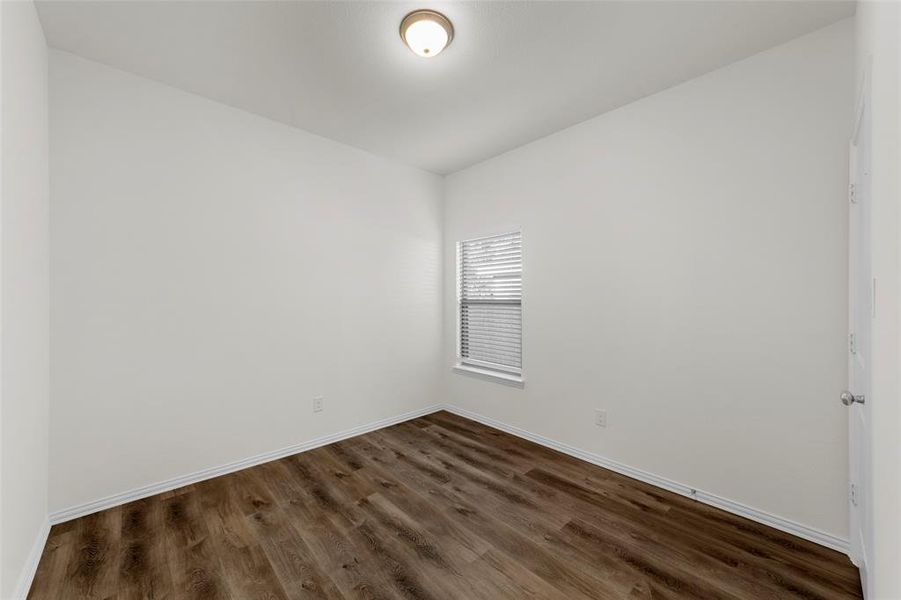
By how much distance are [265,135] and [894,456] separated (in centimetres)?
369

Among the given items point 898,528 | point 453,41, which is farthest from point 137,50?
point 898,528

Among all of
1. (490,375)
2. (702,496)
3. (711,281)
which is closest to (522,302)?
(490,375)

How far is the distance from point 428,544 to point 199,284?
2275mm

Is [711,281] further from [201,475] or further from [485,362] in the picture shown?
[201,475]

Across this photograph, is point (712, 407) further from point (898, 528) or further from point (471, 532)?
point (471, 532)

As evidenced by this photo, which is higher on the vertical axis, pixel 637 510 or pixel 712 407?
pixel 712 407

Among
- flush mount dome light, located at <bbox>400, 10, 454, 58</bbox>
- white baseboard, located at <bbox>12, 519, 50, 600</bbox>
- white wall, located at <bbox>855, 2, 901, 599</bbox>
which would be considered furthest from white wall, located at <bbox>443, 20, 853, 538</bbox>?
white baseboard, located at <bbox>12, 519, 50, 600</bbox>

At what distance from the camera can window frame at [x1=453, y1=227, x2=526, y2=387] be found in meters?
3.38

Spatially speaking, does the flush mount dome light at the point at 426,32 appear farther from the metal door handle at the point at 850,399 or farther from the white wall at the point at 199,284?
the metal door handle at the point at 850,399

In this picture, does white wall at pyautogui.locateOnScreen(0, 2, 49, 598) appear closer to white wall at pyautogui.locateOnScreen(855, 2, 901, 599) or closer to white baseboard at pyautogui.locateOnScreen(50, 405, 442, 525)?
white baseboard at pyautogui.locateOnScreen(50, 405, 442, 525)

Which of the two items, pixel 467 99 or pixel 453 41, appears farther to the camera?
pixel 467 99

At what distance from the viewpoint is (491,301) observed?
147 inches

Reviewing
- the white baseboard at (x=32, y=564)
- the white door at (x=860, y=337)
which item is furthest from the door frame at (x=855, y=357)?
the white baseboard at (x=32, y=564)

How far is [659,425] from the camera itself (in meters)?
2.48
